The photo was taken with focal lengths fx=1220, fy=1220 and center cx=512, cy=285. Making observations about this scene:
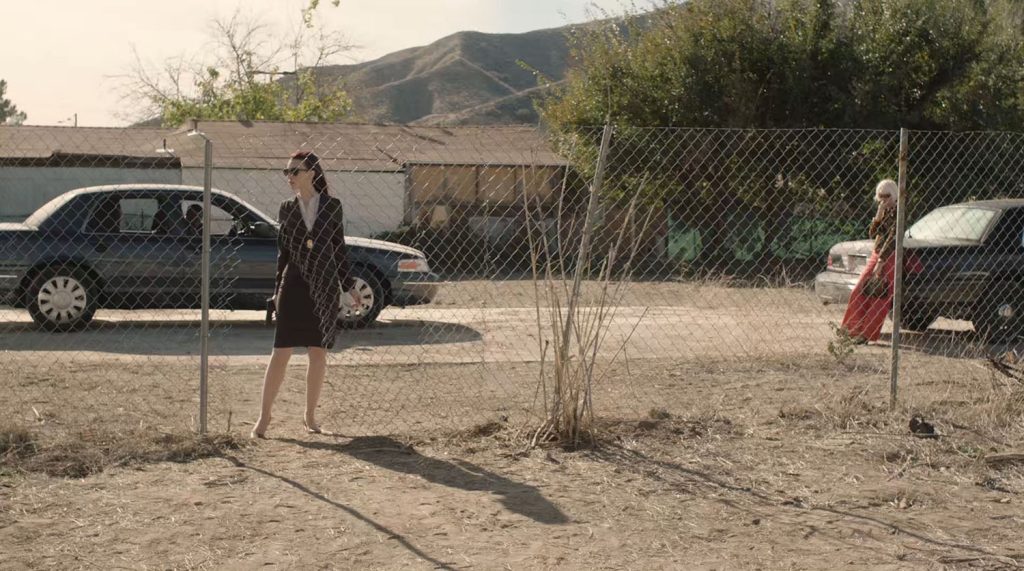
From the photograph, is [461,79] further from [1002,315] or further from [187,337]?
[1002,315]

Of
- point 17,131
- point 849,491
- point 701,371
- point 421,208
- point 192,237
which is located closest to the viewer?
point 849,491

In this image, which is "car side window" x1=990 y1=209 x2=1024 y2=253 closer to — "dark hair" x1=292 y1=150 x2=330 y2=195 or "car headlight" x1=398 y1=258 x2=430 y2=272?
"car headlight" x1=398 y1=258 x2=430 y2=272

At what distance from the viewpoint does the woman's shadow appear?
562cm

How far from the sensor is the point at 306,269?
262 inches

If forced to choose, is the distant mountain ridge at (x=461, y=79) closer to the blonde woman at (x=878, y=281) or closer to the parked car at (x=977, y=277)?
the parked car at (x=977, y=277)

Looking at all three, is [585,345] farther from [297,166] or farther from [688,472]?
[297,166]

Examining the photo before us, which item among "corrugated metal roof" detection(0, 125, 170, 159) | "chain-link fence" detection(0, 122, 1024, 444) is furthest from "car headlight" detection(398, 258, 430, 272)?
"corrugated metal roof" detection(0, 125, 170, 159)

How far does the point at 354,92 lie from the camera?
55969 mm

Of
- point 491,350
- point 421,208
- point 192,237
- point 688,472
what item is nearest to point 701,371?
point 491,350

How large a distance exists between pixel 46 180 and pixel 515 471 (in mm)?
20636

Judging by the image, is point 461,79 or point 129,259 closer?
point 129,259

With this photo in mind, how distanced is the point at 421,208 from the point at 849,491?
18.2 m

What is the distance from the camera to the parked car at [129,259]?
1128 centimetres

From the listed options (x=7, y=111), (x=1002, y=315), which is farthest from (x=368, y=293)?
(x=7, y=111)
